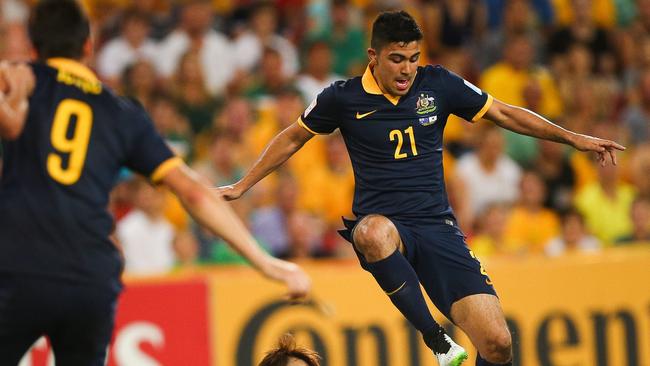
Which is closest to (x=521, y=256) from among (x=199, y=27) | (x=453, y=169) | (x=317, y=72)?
(x=453, y=169)

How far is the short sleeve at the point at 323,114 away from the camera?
645cm

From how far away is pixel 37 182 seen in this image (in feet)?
15.3

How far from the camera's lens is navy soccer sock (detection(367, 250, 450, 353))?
6305 mm

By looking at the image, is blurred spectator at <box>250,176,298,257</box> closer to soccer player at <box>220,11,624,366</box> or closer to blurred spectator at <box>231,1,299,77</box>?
blurred spectator at <box>231,1,299,77</box>

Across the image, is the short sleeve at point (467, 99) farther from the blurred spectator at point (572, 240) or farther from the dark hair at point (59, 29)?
the blurred spectator at point (572, 240)

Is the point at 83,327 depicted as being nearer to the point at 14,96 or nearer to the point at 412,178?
the point at 14,96

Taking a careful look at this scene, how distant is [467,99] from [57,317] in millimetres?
2640

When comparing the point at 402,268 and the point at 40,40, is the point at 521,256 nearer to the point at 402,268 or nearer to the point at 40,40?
the point at 402,268

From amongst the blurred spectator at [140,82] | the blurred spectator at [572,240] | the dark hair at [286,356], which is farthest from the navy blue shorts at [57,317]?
the blurred spectator at [572,240]

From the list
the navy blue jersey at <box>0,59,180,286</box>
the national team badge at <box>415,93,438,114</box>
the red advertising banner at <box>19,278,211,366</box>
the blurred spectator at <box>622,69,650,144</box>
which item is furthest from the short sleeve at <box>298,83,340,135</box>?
the blurred spectator at <box>622,69,650,144</box>

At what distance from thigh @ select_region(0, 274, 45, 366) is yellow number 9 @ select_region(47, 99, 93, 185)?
Result: 42 centimetres

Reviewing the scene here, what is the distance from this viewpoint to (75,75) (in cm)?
479

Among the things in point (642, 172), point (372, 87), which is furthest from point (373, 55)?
point (642, 172)

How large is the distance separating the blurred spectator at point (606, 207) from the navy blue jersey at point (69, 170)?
8.00 metres
